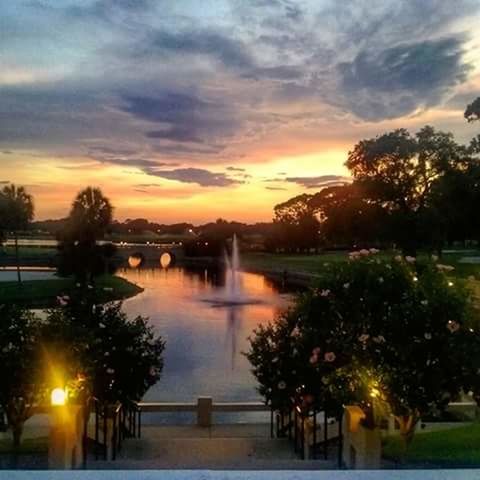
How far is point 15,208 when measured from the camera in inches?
1155

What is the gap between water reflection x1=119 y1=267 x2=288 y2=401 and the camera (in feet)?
59.7

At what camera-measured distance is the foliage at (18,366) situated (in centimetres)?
927

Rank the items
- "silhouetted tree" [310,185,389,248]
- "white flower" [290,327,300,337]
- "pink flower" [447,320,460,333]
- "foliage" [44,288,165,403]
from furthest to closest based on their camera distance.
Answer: "silhouetted tree" [310,185,389,248]
"foliage" [44,288,165,403]
"white flower" [290,327,300,337]
"pink flower" [447,320,460,333]

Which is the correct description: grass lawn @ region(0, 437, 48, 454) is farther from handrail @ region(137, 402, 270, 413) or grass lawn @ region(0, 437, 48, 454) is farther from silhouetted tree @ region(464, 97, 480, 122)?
silhouetted tree @ region(464, 97, 480, 122)

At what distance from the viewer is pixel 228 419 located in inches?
583

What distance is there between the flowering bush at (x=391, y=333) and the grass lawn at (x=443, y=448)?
0.41 m

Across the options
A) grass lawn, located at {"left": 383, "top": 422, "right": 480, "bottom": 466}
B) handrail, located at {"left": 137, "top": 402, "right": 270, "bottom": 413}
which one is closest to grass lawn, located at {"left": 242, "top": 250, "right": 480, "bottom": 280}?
handrail, located at {"left": 137, "top": 402, "right": 270, "bottom": 413}

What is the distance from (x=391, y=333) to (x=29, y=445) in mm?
4732

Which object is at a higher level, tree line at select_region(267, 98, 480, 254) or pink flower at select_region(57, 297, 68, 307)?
tree line at select_region(267, 98, 480, 254)

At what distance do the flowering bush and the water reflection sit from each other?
Result: 760 cm

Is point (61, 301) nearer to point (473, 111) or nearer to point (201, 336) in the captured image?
point (201, 336)

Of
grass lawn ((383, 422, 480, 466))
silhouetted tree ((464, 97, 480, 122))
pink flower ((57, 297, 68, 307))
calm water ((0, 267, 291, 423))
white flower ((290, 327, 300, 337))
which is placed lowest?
calm water ((0, 267, 291, 423))

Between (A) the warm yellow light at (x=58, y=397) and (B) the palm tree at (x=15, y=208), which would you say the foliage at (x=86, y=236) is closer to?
(B) the palm tree at (x=15, y=208)

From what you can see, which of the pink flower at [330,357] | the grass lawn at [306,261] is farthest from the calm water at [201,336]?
the pink flower at [330,357]
